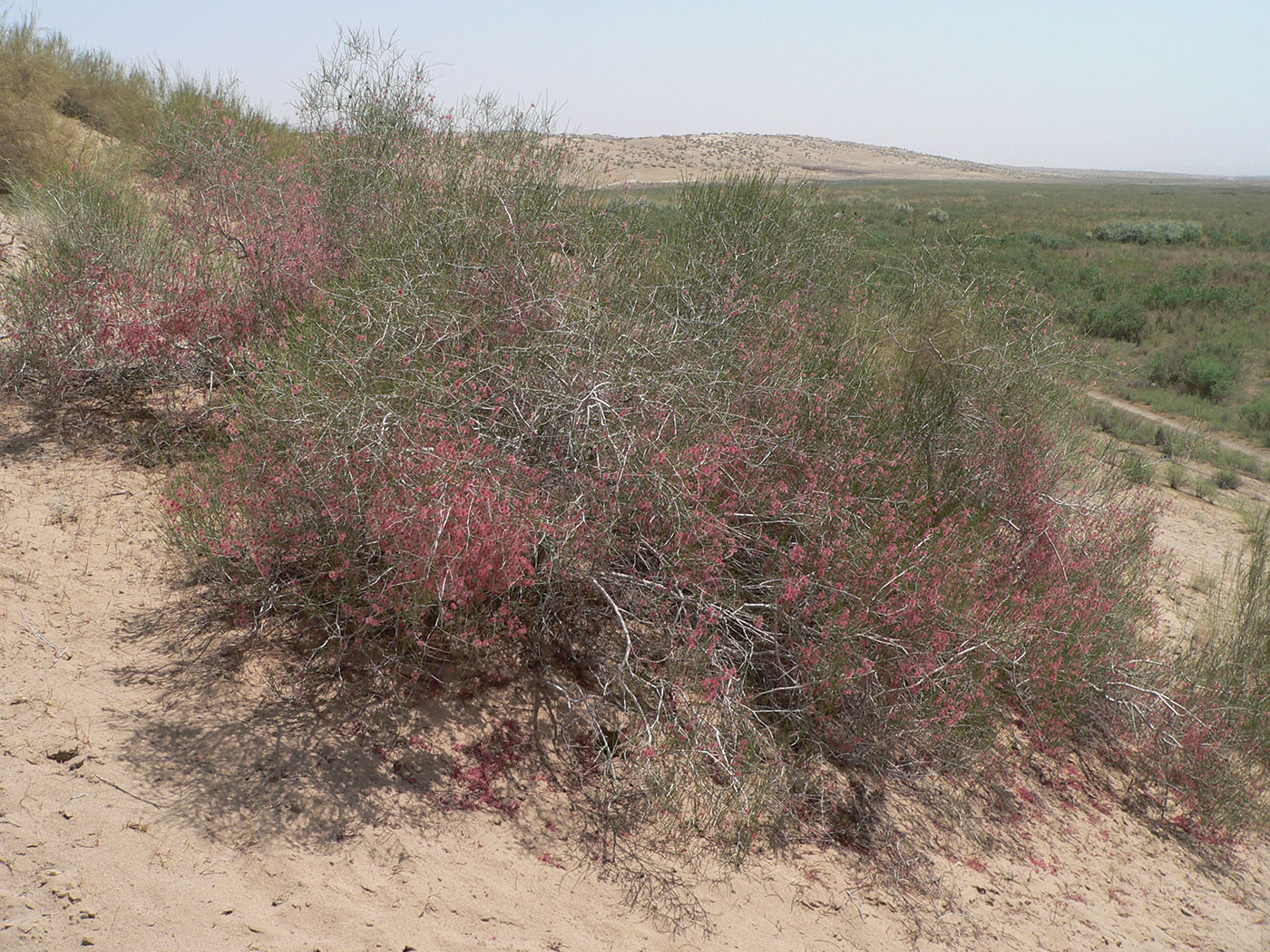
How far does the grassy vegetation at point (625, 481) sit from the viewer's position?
12.8ft

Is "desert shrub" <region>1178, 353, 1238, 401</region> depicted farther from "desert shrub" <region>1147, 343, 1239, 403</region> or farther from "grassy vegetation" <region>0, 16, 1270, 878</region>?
"grassy vegetation" <region>0, 16, 1270, 878</region>

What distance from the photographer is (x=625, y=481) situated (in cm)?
415

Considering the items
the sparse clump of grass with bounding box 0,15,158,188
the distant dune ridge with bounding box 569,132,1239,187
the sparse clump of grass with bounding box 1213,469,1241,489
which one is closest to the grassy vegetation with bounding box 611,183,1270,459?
the sparse clump of grass with bounding box 1213,469,1241,489

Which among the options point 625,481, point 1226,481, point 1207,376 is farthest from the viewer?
point 1207,376

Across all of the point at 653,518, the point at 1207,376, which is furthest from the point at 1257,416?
the point at 653,518

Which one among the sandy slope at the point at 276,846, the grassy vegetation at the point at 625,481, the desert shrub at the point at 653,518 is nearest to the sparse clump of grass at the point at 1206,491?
the grassy vegetation at the point at 625,481

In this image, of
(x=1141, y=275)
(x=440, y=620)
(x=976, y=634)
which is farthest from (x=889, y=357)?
(x=1141, y=275)

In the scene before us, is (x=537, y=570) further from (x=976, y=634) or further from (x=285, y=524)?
A: (x=976, y=634)

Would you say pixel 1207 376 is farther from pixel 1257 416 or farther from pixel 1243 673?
pixel 1243 673

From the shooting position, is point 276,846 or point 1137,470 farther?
Answer: point 1137,470

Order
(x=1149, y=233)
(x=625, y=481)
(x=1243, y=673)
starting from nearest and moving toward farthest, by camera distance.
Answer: (x=625, y=481), (x=1243, y=673), (x=1149, y=233)

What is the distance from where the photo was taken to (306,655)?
4.02 meters

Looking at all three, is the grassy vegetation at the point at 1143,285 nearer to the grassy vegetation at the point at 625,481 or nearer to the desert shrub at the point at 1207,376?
the desert shrub at the point at 1207,376

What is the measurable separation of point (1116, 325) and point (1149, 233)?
17145 mm
